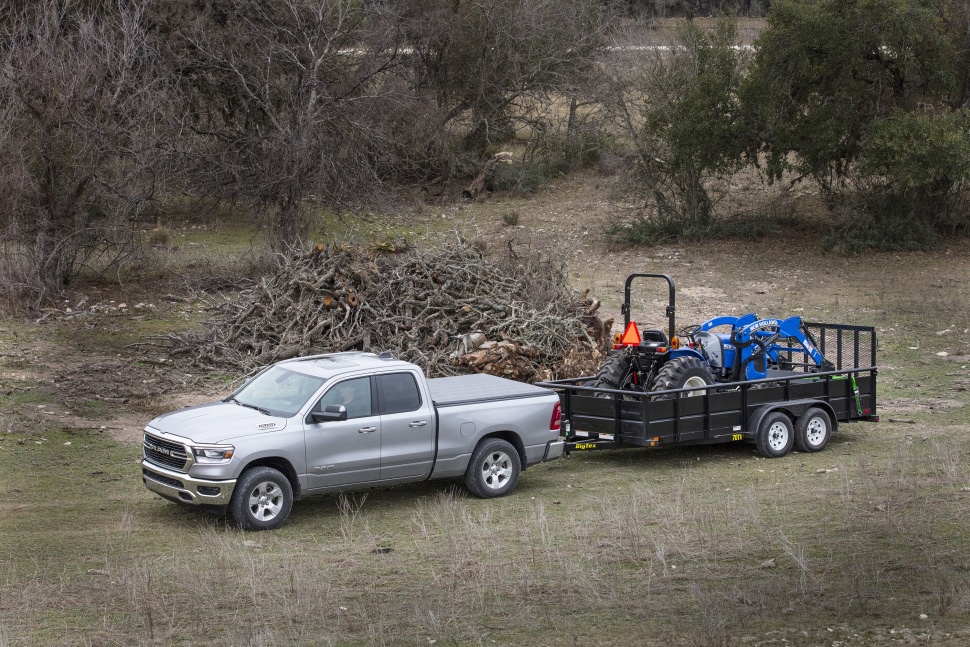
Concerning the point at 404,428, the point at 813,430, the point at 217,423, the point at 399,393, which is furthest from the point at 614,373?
the point at 217,423

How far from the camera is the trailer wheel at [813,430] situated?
14719mm

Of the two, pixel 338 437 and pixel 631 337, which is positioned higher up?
pixel 631 337

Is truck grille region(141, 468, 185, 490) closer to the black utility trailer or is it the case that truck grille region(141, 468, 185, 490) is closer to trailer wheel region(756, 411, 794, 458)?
the black utility trailer

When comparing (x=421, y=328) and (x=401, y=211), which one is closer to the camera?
(x=421, y=328)

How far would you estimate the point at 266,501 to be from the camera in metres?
11.1

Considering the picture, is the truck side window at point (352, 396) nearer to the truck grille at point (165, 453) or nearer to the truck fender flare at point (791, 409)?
the truck grille at point (165, 453)

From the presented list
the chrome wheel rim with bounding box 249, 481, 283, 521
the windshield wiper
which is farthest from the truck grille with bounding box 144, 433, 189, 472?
the windshield wiper

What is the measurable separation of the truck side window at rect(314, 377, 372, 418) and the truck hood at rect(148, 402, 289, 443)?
1.89ft

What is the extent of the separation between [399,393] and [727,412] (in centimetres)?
444

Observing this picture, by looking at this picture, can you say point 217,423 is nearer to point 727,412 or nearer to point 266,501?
point 266,501

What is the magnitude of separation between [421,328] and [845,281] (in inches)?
534

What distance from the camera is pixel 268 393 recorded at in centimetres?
1205

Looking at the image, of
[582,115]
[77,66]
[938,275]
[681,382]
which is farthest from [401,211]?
[681,382]

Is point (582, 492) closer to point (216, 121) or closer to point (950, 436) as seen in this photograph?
point (950, 436)
